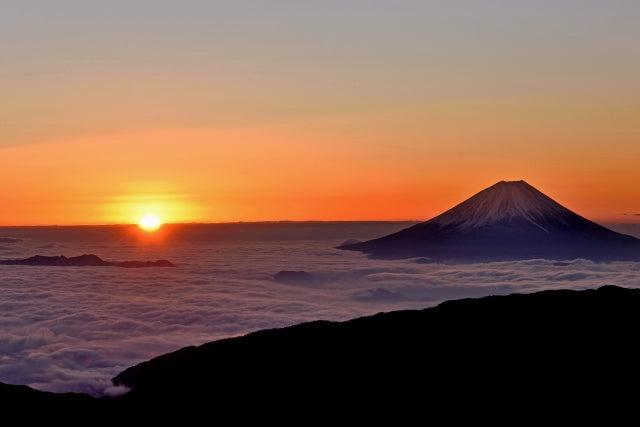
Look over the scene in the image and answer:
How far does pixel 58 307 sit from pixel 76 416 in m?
98.5

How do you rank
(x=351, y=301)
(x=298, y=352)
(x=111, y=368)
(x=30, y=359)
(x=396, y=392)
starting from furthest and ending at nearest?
1. (x=351, y=301)
2. (x=30, y=359)
3. (x=111, y=368)
4. (x=298, y=352)
5. (x=396, y=392)

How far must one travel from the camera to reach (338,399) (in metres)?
26.9

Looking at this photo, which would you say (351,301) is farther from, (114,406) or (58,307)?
(114,406)

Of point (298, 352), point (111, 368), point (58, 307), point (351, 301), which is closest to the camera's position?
point (298, 352)

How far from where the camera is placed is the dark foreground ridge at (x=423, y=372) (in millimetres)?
24828

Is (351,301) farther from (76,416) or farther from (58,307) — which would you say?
(76,416)

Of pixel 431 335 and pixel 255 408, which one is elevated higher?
pixel 431 335

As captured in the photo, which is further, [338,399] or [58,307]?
[58,307]

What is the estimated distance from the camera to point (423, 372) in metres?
27.6

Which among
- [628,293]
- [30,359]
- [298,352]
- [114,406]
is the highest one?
[628,293]

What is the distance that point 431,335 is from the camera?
30766mm

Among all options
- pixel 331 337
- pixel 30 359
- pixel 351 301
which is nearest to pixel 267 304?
pixel 351 301

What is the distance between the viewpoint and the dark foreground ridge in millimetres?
24828

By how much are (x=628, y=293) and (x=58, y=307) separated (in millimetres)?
106707
